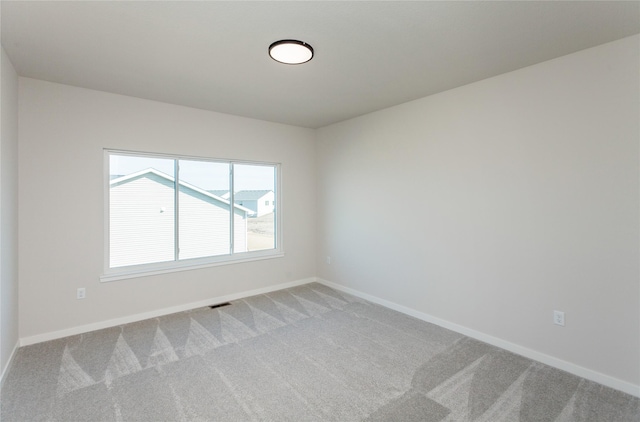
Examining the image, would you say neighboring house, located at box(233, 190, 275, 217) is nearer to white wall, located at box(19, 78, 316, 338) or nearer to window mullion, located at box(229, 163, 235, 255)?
window mullion, located at box(229, 163, 235, 255)

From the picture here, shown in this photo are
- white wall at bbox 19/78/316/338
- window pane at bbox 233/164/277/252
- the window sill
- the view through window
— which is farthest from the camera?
window pane at bbox 233/164/277/252

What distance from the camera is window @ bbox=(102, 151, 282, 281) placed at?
3.63 meters

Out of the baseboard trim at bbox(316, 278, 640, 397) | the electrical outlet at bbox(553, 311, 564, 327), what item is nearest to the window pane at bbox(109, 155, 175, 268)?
the baseboard trim at bbox(316, 278, 640, 397)

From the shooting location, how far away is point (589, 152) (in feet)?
8.14

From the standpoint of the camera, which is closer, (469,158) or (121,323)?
(469,158)

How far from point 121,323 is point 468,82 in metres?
4.62

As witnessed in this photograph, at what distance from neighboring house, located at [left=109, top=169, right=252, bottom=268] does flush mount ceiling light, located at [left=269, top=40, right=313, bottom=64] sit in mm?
2324

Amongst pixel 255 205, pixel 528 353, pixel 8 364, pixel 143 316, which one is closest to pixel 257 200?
pixel 255 205

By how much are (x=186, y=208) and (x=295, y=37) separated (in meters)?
2.73

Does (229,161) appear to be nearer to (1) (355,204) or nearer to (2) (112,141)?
(2) (112,141)

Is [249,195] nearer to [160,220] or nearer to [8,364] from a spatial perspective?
[160,220]

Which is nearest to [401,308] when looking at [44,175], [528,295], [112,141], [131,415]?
[528,295]

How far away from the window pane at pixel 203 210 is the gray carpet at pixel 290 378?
108 centimetres

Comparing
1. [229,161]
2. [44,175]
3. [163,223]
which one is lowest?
[163,223]
